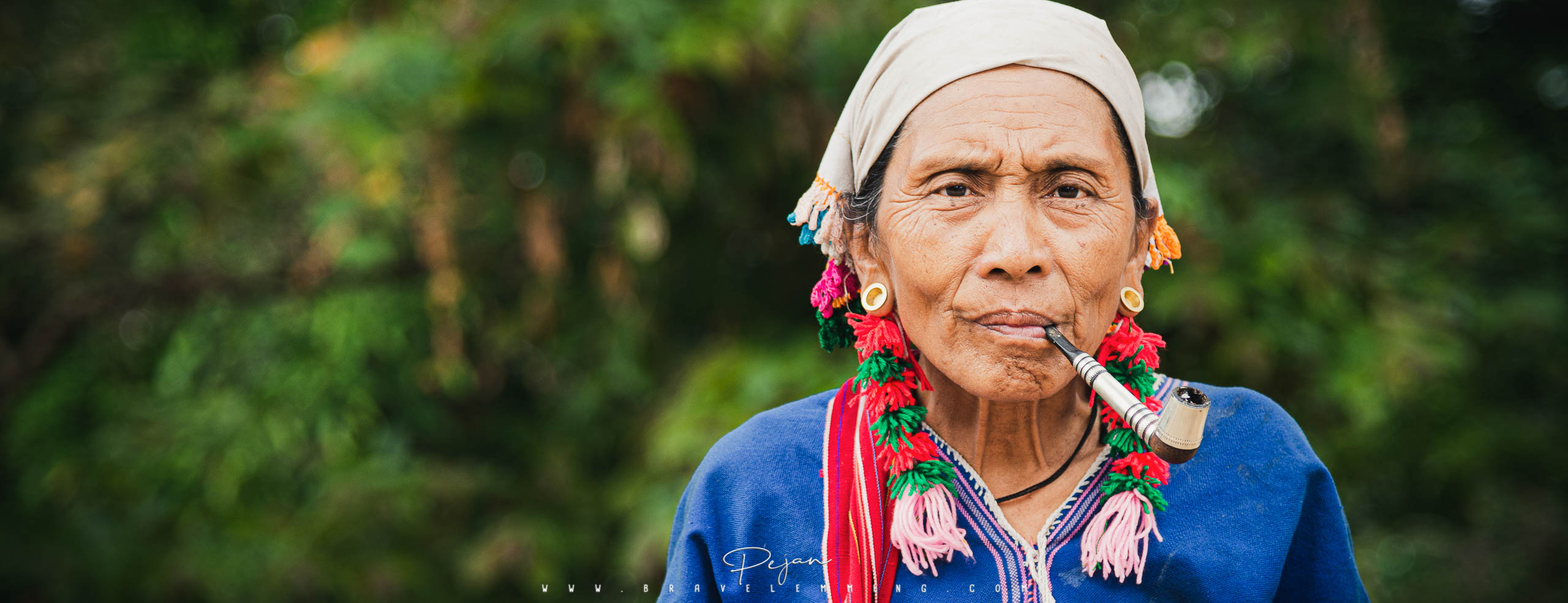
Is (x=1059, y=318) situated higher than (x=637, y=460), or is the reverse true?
(x=1059, y=318)

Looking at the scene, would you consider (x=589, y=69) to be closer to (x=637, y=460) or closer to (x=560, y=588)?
(x=637, y=460)

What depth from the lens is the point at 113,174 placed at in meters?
4.42

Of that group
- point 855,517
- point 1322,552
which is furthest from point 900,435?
point 1322,552

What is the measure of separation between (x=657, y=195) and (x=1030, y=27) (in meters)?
2.47

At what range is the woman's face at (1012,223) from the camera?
1418 mm

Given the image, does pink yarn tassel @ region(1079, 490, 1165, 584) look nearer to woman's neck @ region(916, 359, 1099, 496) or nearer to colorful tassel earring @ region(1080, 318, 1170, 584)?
colorful tassel earring @ region(1080, 318, 1170, 584)

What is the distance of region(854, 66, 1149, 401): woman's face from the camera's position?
55.8 inches

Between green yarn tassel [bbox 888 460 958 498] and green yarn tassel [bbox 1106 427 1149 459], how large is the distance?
0.25 m

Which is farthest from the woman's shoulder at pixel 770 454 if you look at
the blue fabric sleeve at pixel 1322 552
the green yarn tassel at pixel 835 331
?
the blue fabric sleeve at pixel 1322 552

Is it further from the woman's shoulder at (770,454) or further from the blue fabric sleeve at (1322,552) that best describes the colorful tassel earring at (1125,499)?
the woman's shoulder at (770,454)

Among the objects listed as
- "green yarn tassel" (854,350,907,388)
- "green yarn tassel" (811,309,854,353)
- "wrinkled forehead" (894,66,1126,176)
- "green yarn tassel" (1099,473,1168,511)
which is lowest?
"green yarn tassel" (1099,473,1168,511)

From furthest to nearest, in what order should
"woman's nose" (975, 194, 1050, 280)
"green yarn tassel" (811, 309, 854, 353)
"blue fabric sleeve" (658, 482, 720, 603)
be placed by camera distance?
"green yarn tassel" (811, 309, 854, 353) → "blue fabric sleeve" (658, 482, 720, 603) → "woman's nose" (975, 194, 1050, 280)

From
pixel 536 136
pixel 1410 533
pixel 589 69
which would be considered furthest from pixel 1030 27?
pixel 1410 533

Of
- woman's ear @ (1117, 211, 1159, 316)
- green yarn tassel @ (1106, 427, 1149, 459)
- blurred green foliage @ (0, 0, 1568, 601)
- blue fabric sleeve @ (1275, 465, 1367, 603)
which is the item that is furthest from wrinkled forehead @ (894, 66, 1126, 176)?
blurred green foliage @ (0, 0, 1568, 601)
